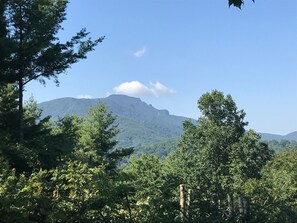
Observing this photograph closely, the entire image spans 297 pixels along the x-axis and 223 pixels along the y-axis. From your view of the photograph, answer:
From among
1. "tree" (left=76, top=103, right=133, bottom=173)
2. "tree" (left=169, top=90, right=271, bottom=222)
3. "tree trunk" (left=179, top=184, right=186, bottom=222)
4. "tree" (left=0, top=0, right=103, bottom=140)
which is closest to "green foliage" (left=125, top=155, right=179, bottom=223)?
"tree trunk" (left=179, top=184, right=186, bottom=222)

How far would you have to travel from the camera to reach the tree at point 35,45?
18.6 metres

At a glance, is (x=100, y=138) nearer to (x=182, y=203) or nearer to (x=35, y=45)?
(x=35, y=45)

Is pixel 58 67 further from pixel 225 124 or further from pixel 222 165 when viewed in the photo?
pixel 225 124

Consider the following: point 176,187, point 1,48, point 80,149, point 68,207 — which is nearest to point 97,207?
point 68,207

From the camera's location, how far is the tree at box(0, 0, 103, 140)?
18.6 metres

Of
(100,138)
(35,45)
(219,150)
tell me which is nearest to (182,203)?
(35,45)

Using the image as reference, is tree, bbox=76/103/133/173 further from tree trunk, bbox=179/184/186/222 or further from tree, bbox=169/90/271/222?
tree trunk, bbox=179/184/186/222

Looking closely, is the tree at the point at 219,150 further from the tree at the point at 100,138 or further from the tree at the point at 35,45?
the tree at the point at 35,45

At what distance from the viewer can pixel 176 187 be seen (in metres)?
5.62

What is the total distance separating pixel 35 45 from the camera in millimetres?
18953

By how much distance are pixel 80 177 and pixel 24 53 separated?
47.4 feet

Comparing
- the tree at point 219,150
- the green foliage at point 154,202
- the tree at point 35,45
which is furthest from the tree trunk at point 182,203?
the tree at point 219,150

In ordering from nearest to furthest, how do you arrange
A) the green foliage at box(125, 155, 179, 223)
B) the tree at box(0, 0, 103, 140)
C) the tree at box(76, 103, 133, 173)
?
the green foliage at box(125, 155, 179, 223) < the tree at box(0, 0, 103, 140) < the tree at box(76, 103, 133, 173)

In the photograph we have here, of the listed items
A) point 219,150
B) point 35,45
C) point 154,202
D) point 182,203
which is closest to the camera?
point 154,202
